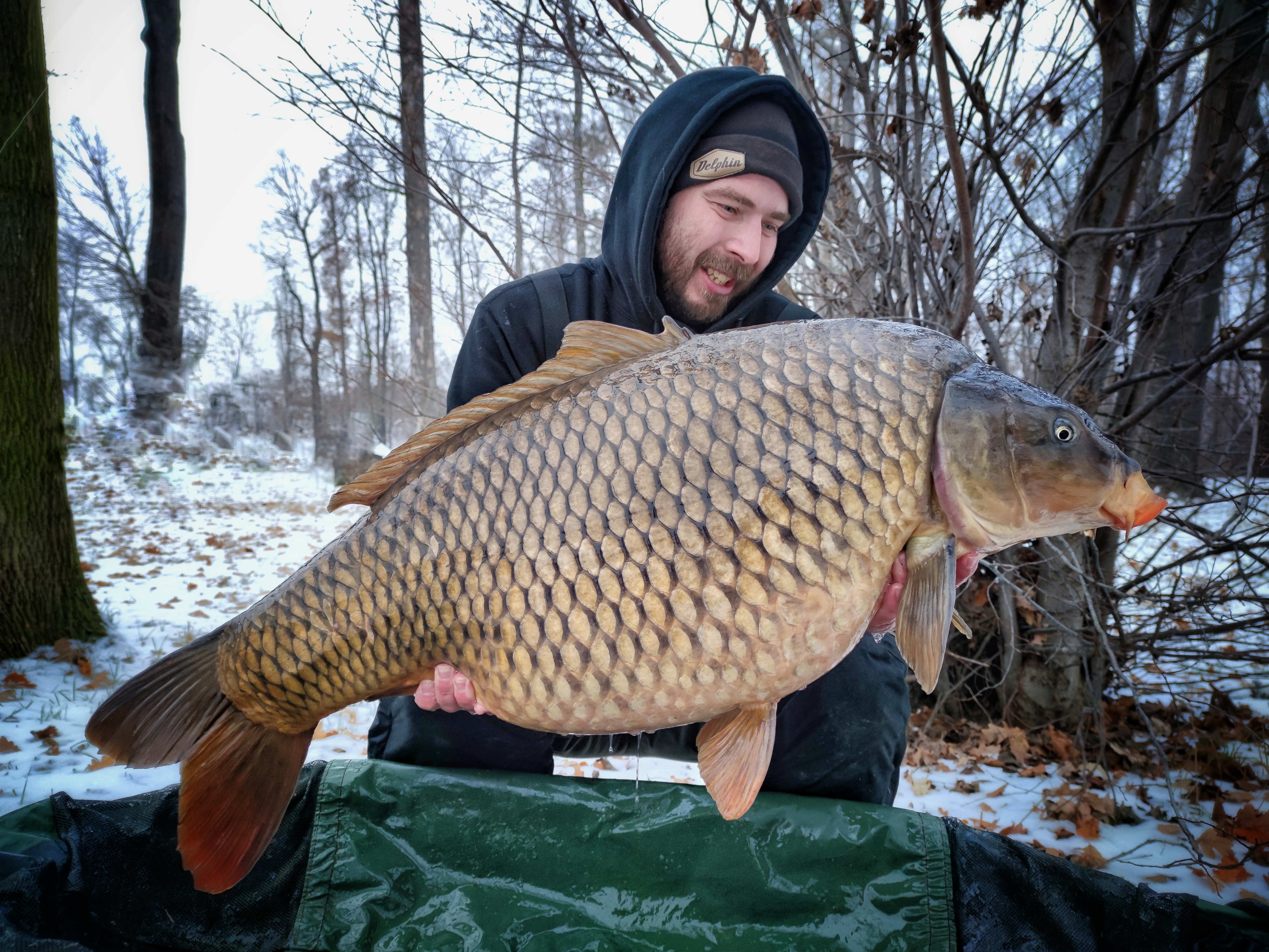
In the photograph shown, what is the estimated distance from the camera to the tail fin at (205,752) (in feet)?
3.40

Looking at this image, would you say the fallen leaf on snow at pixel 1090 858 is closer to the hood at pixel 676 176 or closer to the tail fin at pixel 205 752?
the hood at pixel 676 176

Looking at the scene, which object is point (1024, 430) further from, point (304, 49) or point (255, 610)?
point (304, 49)

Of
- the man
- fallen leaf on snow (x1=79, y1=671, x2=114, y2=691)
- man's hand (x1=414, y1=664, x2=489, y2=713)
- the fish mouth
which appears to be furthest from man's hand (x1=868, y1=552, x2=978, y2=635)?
fallen leaf on snow (x1=79, y1=671, x2=114, y2=691)

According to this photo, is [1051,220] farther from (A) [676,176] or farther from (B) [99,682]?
(B) [99,682]

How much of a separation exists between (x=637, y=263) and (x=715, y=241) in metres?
0.19

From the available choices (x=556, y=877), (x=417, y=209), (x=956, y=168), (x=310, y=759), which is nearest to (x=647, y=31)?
(x=956, y=168)

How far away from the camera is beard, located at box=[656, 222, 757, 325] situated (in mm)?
1635

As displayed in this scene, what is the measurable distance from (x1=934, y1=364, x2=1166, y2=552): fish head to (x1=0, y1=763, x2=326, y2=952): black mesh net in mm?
1259

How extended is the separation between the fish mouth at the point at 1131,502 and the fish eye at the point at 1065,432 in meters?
0.07

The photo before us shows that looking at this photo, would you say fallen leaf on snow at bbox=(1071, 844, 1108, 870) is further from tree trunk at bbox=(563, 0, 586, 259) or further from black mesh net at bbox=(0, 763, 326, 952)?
tree trunk at bbox=(563, 0, 586, 259)

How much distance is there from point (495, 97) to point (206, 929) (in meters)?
2.55

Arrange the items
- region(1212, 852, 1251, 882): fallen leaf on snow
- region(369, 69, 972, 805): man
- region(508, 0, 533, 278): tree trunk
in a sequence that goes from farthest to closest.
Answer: region(508, 0, 533, 278): tree trunk, region(1212, 852, 1251, 882): fallen leaf on snow, region(369, 69, 972, 805): man

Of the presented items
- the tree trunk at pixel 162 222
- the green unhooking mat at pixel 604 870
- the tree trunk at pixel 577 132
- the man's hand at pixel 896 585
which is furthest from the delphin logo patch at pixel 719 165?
the tree trunk at pixel 162 222

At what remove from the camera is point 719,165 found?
1578 mm
